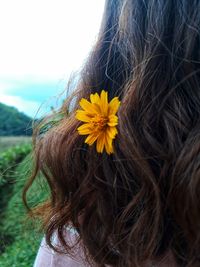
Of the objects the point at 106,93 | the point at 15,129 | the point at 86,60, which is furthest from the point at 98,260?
the point at 15,129

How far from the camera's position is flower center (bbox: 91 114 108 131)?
3.57 feet

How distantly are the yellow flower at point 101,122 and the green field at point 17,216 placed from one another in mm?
411

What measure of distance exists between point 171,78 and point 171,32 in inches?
4.7

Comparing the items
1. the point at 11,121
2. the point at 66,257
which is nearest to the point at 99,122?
the point at 66,257

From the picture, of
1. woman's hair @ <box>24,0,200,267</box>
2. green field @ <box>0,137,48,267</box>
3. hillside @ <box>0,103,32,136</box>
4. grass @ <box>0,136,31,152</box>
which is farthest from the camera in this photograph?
hillside @ <box>0,103,32,136</box>

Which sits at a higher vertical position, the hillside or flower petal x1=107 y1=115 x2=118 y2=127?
the hillside

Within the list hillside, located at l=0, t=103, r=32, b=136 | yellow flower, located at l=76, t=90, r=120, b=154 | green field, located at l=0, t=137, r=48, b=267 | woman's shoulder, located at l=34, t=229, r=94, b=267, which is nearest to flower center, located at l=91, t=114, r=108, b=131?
yellow flower, located at l=76, t=90, r=120, b=154

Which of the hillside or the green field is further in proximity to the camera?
the hillside

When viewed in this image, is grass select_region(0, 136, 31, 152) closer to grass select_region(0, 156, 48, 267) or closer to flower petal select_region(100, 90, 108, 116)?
grass select_region(0, 156, 48, 267)

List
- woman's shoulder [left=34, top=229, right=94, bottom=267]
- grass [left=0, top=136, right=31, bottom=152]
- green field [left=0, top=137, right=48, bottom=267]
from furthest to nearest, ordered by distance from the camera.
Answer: grass [left=0, top=136, right=31, bottom=152], green field [left=0, top=137, right=48, bottom=267], woman's shoulder [left=34, top=229, right=94, bottom=267]

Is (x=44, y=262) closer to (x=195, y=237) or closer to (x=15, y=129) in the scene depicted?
(x=195, y=237)

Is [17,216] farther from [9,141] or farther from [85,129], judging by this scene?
[9,141]

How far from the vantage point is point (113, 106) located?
1.10m

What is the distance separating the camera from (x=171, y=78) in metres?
1.10
